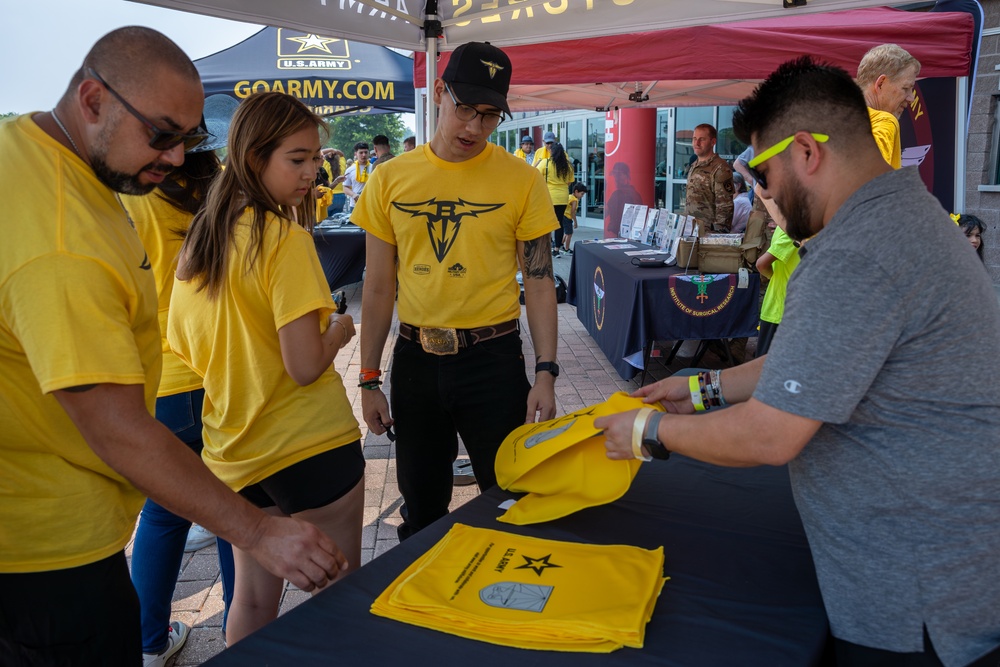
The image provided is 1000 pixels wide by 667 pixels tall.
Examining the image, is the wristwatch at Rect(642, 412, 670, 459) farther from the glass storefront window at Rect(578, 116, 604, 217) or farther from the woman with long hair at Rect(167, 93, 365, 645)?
the glass storefront window at Rect(578, 116, 604, 217)

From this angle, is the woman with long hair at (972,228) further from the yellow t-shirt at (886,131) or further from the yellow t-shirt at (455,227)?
the yellow t-shirt at (455,227)

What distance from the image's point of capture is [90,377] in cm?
103

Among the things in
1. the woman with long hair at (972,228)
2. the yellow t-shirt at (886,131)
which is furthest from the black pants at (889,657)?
the woman with long hair at (972,228)

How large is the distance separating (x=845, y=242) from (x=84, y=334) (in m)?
1.15

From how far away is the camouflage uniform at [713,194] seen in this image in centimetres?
666

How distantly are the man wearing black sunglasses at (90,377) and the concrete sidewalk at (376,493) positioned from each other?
4.63 feet

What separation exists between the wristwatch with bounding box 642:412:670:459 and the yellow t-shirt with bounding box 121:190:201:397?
144 cm

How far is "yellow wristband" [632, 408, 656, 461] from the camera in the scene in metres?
1.43

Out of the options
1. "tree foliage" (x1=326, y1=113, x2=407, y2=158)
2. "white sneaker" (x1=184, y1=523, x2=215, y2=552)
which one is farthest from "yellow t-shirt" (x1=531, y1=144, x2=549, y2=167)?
"tree foliage" (x1=326, y1=113, x2=407, y2=158)

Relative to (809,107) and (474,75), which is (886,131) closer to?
(474,75)

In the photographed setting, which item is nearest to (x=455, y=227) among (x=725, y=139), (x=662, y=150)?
(x=725, y=139)

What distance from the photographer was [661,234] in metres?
6.40

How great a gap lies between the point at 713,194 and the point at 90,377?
21.0 feet

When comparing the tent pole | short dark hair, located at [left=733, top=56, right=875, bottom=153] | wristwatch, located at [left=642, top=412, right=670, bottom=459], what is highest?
the tent pole
